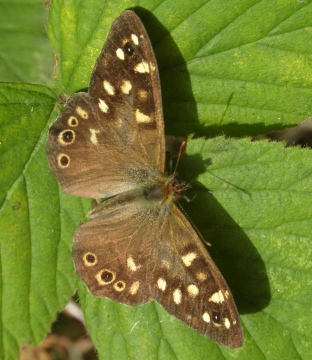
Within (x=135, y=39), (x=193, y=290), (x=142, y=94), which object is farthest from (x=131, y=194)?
(x=135, y=39)

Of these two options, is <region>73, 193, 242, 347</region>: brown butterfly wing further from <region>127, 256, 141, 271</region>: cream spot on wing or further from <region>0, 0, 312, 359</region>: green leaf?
<region>0, 0, 312, 359</region>: green leaf

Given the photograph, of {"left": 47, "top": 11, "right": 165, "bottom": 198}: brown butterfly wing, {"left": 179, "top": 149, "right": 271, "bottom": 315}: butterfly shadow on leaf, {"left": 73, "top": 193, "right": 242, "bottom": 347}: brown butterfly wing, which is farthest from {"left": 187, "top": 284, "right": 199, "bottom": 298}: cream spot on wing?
{"left": 47, "top": 11, "right": 165, "bottom": 198}: brown butterfly wing

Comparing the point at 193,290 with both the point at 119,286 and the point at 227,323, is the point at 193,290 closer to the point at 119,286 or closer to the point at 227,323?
the point at 227,323

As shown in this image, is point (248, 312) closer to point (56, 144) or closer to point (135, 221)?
point (135, 221)

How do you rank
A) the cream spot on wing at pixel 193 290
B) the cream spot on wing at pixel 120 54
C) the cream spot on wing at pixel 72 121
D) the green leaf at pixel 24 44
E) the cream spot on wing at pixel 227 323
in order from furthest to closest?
the green leaf at pixel 24 44, the cream spot on wing at pixel 72 121, the cream spot on wing at pixel 120 54, the cream spot on wing at pixel 193 290, the cream spot on wing at pixel 227 323

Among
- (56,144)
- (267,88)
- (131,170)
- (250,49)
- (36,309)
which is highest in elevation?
(250,49)

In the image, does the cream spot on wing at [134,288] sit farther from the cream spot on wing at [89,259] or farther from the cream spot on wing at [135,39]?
the cream spot on wing at [135,39]

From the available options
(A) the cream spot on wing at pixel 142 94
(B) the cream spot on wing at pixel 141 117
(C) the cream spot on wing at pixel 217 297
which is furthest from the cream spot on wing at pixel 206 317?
(A) the cream spot on wing at pixel 142 94

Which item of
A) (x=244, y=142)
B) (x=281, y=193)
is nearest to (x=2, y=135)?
(x=244, y=142)
